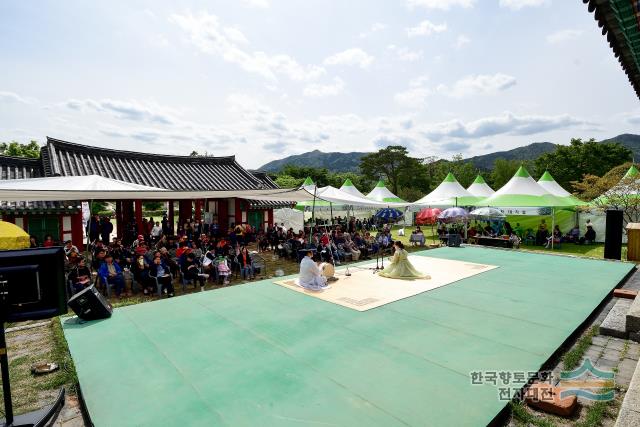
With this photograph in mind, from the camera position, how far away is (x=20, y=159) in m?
14.2

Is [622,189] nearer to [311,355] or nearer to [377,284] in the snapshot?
[377,284]

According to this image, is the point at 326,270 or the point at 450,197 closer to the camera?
the point at 326,270

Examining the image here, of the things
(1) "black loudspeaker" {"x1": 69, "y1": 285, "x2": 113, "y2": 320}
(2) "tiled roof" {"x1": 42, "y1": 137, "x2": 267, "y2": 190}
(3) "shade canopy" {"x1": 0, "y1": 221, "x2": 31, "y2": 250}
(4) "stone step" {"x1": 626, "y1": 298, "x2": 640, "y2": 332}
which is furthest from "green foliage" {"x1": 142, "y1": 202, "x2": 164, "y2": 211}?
(4) "stone step" {"x1": 626, "y1": 298, "x2": 640, "y2": 332}

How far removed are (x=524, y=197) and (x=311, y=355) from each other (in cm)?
1632

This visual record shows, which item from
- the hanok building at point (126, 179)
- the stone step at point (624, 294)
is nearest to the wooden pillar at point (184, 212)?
the hanok building at point (126, 179)

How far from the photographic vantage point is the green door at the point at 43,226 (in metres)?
11.8

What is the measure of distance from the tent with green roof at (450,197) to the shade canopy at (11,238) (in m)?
17.1

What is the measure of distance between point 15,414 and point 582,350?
7.12m

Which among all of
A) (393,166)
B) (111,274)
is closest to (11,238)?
(111,274)

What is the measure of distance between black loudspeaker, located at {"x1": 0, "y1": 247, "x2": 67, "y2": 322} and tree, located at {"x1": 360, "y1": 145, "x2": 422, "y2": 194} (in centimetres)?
4141

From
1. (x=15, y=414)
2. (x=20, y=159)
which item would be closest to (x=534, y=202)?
(x=15, y=414)

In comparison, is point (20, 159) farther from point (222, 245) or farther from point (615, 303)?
point (615, 303)

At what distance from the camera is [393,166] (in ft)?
144

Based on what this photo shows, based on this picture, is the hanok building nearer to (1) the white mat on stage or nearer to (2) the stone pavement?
(1) the white mat on stage
